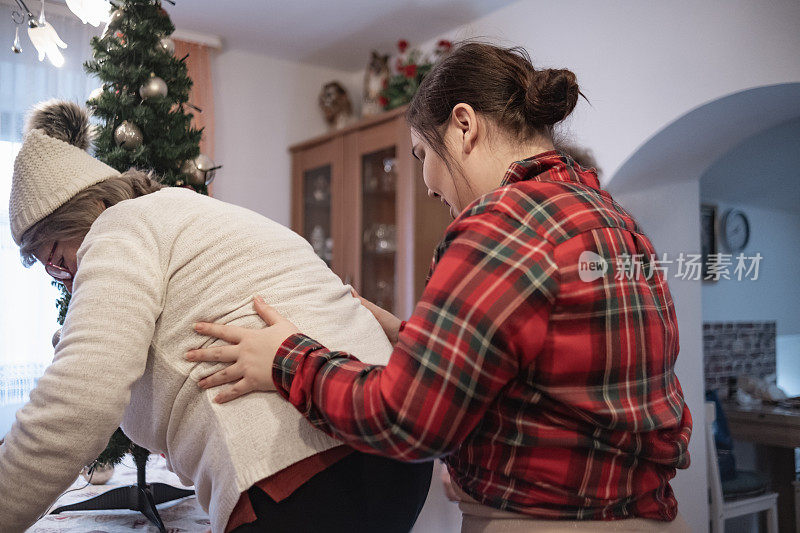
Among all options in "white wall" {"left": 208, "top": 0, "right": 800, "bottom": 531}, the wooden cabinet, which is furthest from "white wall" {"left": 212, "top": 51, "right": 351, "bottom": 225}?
the wooden cabinet

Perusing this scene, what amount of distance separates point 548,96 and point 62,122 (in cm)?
92

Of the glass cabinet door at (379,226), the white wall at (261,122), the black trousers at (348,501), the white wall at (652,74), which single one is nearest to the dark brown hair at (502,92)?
the black trousers at (348,501)

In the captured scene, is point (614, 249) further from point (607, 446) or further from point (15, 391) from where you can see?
point (15, 391)

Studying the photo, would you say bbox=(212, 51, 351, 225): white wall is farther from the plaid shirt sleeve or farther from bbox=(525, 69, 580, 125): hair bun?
the plaid shirt sleeve

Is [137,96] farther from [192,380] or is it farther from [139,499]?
[192,380]

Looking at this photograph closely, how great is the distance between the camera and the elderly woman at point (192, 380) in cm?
75

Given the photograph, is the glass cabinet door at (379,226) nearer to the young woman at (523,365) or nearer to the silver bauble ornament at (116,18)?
the silver bauble ornament at (116,18)

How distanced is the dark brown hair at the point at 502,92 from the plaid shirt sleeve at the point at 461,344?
221 millimetres

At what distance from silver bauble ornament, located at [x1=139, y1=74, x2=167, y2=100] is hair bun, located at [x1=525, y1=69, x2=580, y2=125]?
1.28 m

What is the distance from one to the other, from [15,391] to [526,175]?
9.07 ft

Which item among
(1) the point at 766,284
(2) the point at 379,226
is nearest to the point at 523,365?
(2) the point at 379,226

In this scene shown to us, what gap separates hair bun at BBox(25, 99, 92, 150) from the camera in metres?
1.19

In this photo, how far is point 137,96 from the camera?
1.81 m

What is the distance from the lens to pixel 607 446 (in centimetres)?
72
